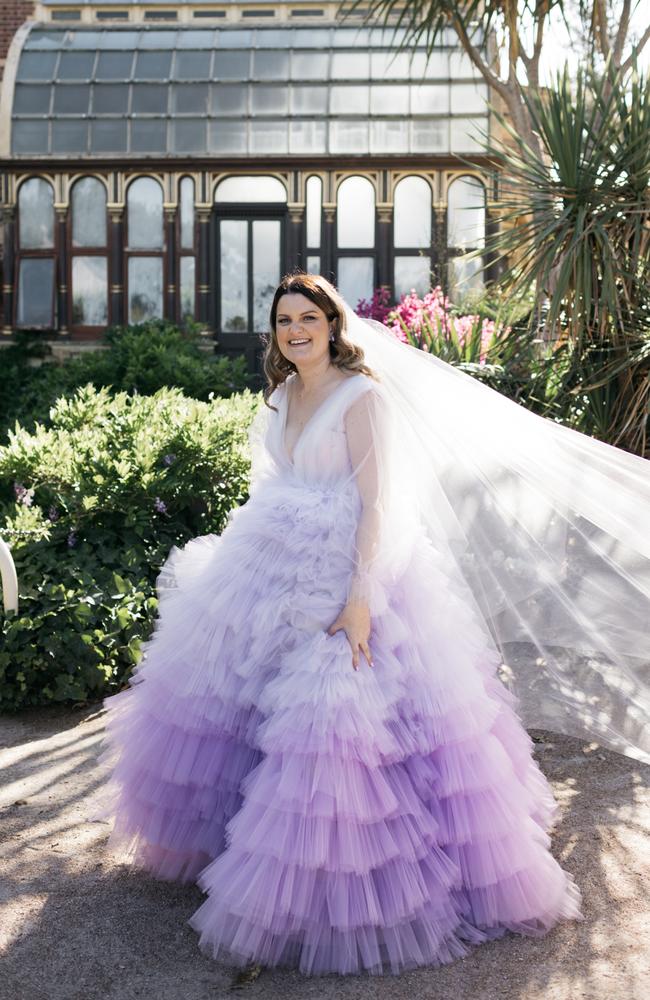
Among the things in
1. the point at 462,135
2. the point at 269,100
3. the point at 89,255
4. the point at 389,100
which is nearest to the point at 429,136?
the point at 462,135

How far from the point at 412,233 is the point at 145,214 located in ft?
11.7

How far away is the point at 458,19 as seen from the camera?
834cm

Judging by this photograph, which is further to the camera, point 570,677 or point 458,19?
point 458,19

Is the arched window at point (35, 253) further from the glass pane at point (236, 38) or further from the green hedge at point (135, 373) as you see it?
the glass pane at point (236, 38)

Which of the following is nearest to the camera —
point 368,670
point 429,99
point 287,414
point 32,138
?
point 368,670

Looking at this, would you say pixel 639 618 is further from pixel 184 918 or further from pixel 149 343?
pixel 149 343

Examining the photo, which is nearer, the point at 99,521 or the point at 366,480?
the point at 366,480

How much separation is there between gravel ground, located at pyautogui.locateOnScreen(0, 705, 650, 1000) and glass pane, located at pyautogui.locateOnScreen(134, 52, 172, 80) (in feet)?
39.3

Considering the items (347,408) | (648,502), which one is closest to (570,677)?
(648,502)

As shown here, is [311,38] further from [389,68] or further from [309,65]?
[389,68]

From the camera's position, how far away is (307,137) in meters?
13.3

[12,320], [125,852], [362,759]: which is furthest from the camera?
[12,320]

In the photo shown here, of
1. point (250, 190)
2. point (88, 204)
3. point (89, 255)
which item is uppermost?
point (250, 190)

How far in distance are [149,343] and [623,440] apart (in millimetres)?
6067
